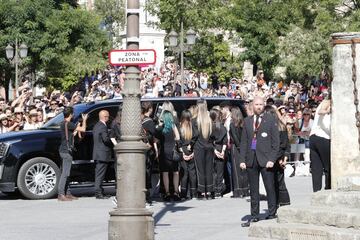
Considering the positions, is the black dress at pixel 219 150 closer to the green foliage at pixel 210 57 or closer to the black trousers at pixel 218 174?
the black trousers at pixel 218 174

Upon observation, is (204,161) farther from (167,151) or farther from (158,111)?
(158,111)

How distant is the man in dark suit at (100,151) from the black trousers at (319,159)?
16.1ft

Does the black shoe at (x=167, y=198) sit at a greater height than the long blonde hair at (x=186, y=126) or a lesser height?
lesser

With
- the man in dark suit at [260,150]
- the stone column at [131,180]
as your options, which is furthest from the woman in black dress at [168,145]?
the stone column at [131,180]

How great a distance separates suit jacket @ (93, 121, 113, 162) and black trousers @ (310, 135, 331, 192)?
4.85m

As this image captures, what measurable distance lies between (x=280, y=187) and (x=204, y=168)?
453cm

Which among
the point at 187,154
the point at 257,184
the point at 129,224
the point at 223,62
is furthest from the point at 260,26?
the point at 129,224

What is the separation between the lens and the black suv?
72.5 ft

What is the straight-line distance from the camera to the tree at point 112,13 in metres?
93.2

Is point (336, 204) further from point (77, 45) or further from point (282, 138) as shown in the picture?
point (77, 45)

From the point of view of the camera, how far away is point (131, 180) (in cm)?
1479

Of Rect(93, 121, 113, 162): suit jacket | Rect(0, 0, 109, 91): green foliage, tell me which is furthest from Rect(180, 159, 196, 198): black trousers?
Rect(0, 0, 109, 91): green foliage

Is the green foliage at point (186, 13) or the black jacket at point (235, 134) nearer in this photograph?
the black jacket at point (235, 134)

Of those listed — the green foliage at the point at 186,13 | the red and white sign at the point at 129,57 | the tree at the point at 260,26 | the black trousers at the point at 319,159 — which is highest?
the tree at the point at 260,26
